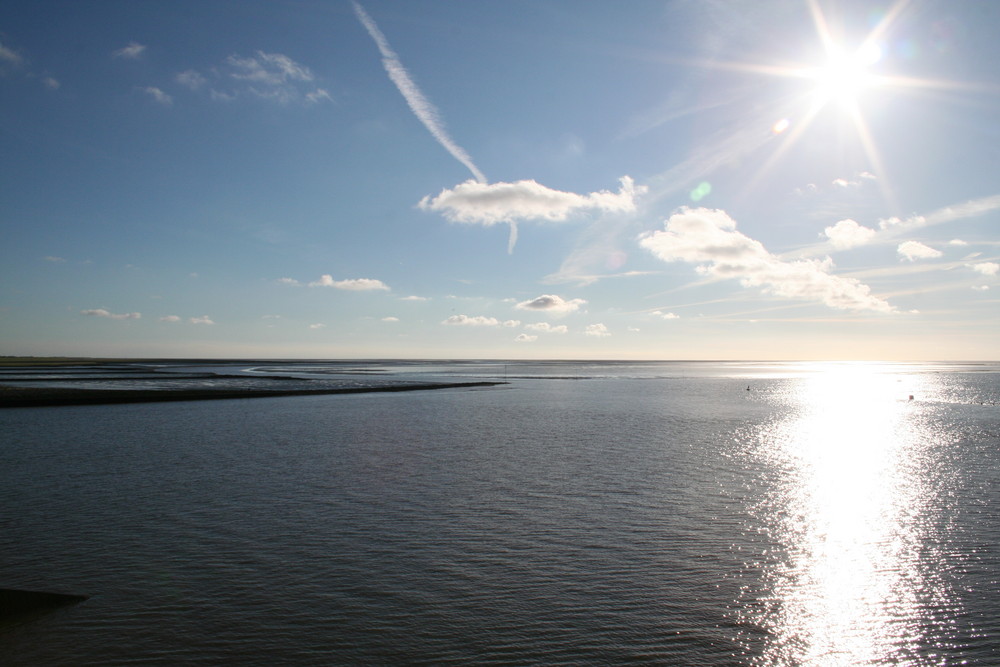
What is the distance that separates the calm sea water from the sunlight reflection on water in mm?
69

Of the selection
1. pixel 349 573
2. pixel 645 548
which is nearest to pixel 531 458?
pixel 645 548

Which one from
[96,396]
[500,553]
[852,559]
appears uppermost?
[96,396]

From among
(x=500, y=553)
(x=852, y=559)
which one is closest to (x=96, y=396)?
(x=500, y=553)

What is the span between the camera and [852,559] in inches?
559

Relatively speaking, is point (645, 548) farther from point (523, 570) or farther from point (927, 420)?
point (927, 420)

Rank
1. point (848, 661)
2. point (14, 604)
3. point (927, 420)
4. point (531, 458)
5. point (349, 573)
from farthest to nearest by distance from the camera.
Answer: point (927, 420) < point (531, 458) < point (349, 573) < point (14, 604) < point (848, 661)

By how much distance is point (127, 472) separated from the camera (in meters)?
23.9

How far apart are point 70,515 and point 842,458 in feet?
108

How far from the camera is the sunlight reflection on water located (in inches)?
399

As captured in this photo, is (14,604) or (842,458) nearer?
(14,604)

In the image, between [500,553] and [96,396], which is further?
[96,396]

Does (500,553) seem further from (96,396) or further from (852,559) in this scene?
(96,396)

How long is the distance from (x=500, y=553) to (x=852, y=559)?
8730 millimetres

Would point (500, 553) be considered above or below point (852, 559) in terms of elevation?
above
